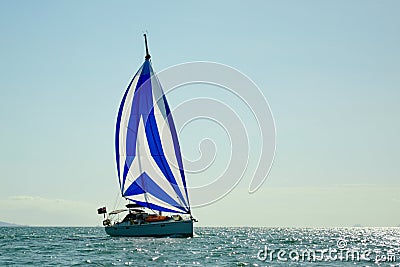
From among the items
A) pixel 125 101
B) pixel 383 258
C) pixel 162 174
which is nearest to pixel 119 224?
pixel 162 174

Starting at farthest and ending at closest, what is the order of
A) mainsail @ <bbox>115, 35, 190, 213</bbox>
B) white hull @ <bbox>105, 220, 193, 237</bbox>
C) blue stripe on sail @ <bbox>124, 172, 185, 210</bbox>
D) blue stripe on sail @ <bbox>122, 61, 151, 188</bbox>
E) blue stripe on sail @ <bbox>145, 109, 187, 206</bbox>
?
blue stripe on sail @ <bbox>122, 61, 151, 188</bbox> < blue stripe on sail @ <bbox>145, 109, 187, 206</bbox> < mainsail @ <bbox>115, 35, 190, 213</bbox> < blue stripe on sail @ <bbox>124, 172, 185, 210</bbox> < white hull @ <bbox>105, 220, 193, 237</bbox>

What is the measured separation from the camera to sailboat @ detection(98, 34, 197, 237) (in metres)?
58.2

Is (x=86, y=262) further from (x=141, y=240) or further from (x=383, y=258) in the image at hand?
(x=383, y=258)

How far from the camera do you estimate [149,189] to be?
58.5 meters

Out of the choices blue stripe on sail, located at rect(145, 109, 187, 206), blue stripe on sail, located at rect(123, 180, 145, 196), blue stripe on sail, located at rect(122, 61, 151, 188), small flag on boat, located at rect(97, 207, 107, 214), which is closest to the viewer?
blue stripe on sail, located at rect(145, 109, 187, 206)

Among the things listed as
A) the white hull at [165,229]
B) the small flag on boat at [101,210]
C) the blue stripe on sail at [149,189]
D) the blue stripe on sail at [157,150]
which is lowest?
the white hull at [165,229]

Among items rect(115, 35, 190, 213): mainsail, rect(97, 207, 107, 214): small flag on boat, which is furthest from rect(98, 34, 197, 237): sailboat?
rect(97, 207, 107, 214): small flag on boat

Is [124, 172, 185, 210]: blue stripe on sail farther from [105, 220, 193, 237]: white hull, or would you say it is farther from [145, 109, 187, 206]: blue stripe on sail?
[105, 220, 193, 237]: white hull

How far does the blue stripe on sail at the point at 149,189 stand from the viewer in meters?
58.2

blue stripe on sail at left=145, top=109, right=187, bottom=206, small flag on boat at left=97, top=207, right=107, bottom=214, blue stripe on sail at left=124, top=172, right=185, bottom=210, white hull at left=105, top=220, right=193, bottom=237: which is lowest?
white hull at left=105, top=220, right=193, bottom=237

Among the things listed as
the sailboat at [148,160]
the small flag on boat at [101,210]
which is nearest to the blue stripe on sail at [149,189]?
the sailboat at [148,160]

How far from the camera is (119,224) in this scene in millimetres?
60969

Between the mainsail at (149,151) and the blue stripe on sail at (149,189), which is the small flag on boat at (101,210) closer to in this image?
the mainsail at (149,151)

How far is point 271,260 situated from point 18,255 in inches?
720
